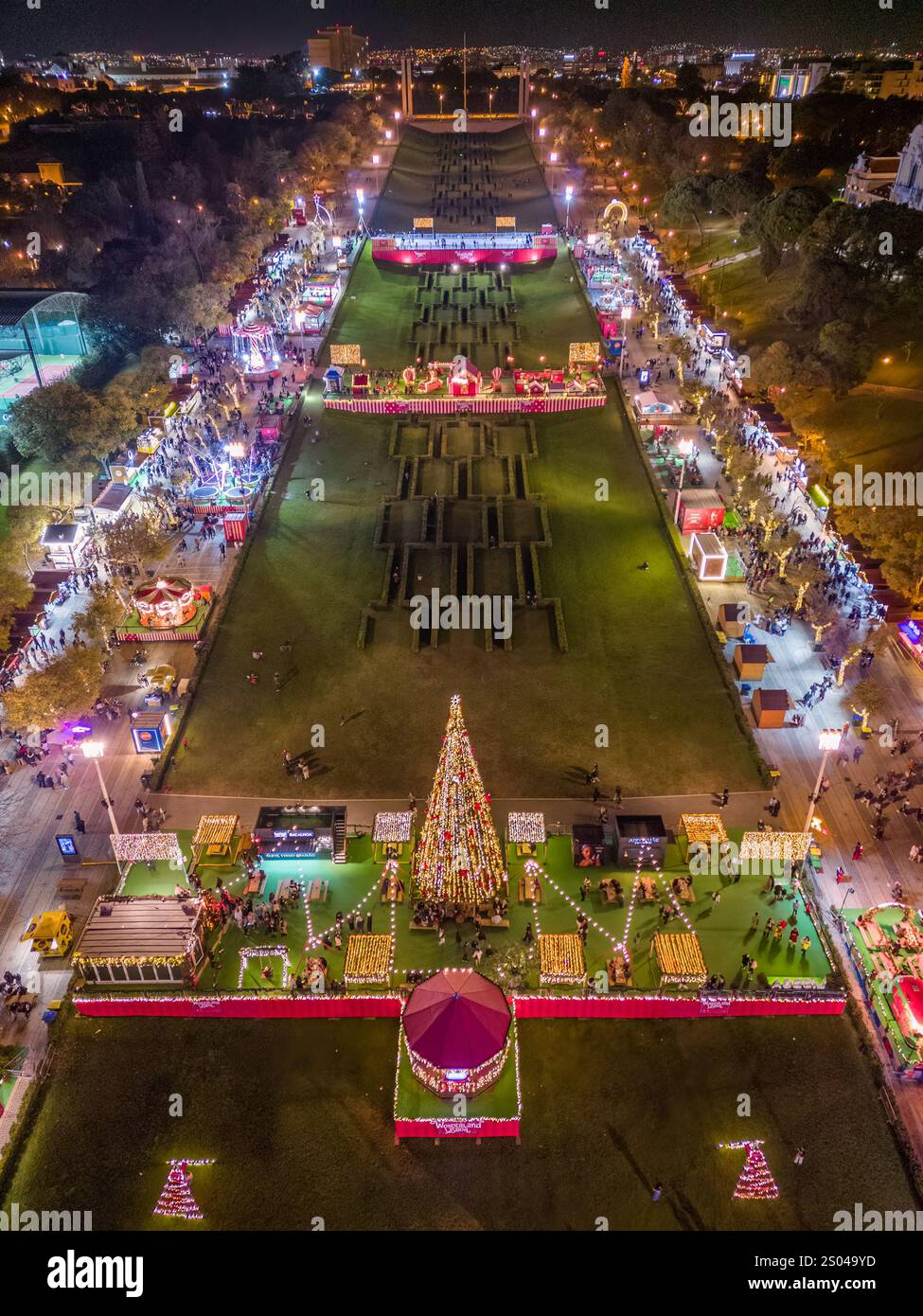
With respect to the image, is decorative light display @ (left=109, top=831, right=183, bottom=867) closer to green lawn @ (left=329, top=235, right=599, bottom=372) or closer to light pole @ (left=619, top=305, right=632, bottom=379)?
green lawn @ (left=329, top=235, right=599, bottom=372)

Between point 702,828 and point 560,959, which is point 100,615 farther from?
point 702,828

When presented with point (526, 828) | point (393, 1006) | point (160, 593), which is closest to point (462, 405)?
point (160, 593)

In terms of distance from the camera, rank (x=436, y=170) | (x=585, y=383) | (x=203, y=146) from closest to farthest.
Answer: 1. (x=585, y=383)
2. (x=203, y=146)
3. (x=436, y=170)

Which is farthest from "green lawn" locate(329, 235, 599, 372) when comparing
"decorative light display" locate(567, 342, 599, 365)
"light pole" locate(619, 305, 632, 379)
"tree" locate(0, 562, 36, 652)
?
"tree" locate(0, 562, 36, 652)

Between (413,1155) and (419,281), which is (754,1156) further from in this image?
(419,281)

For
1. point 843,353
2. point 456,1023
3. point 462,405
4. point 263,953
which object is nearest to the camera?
point 456,1023

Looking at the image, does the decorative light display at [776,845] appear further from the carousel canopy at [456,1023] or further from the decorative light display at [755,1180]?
the carousel canopy at [456,1023]
